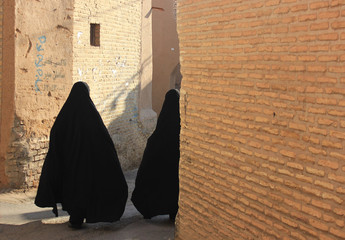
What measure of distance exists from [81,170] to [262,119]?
2846mm

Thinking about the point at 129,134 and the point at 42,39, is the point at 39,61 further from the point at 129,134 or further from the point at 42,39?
the point at 129,134

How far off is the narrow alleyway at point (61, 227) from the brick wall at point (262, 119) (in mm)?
830

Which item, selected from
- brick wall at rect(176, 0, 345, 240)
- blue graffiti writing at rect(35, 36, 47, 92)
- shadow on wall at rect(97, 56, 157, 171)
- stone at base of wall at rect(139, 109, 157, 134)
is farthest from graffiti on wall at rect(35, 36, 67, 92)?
brick wall at rect(176, 0, 345, 240)

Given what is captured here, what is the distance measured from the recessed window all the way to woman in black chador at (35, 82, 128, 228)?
3149 mm

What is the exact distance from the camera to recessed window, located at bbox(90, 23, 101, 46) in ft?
28.9

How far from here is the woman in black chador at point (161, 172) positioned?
6027 mm

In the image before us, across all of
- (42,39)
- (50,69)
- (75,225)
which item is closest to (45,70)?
(50,69)

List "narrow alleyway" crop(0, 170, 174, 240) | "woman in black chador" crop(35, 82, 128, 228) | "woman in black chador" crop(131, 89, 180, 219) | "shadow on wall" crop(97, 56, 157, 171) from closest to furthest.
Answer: "narrow alleyway" crop(0, 170, 174, 240), "woman in black chador" crop(35, 82, 128, 228), "woman in black chador" crop(131, 89, 180, 219), "shadow on wall" crop(97, 56, 157, 171)

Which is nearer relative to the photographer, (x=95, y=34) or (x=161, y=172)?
(x=161, y=172)

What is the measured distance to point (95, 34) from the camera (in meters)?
8.85

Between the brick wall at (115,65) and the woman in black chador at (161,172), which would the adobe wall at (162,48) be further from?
the woman in black chador at (161,172)

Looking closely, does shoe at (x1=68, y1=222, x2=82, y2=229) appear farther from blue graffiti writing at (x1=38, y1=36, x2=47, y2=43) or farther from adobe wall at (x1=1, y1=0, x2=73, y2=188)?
blue graffiti writing at (x1=38, y1=36, x2=47, y2=43)

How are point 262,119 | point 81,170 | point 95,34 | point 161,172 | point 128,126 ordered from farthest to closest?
1. point 128,126
2. point 95,34
3. point 161,172
4. point 81,170
5. point 262,119

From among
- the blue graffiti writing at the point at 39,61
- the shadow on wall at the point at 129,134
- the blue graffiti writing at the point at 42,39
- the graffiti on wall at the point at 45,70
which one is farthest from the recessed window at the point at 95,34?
the blue graffiti writing at the point at 39,61
